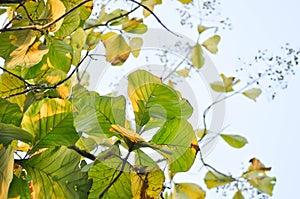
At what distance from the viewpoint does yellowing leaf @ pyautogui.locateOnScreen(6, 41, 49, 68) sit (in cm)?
19

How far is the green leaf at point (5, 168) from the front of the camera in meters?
0.11

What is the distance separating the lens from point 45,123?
15 cm

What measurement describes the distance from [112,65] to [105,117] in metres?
0.17

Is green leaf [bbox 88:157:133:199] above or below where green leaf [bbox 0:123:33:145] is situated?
below

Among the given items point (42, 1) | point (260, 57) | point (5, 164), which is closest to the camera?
point (5, 164)

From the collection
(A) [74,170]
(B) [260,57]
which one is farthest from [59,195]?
(B) [260,57]

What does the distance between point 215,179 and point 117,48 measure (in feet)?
0.43

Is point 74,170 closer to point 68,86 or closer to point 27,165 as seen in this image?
point 27,165

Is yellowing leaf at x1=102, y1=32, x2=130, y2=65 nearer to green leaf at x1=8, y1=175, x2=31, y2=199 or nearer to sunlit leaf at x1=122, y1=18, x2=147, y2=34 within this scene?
sunlit leaf at x1=122, y1=18, x2=147, y2=34

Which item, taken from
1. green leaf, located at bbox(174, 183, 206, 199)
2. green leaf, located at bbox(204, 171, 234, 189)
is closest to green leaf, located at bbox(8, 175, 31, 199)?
green leaf, located at bbox(174, 183, 206, 199)

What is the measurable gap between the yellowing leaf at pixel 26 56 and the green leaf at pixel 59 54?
22mm

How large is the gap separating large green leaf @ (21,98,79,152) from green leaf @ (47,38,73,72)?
0.08m

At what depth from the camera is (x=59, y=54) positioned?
226 millimetres

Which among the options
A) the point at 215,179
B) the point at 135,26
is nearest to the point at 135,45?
the point at 135,26
